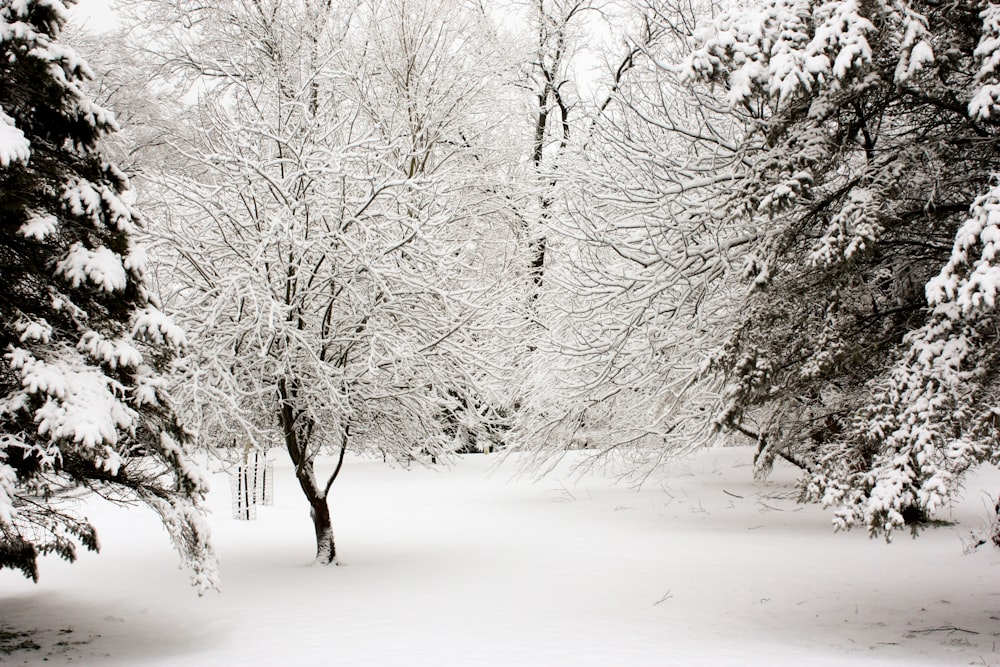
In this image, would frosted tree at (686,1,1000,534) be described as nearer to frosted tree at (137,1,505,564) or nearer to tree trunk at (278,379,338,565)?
frosted tree at (137,1,505,564)

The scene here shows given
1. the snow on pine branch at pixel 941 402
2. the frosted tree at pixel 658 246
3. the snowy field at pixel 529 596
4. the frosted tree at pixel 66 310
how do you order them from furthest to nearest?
the frosted tree at pixel 658 246
the snowy field at pixel 529 596
the frosted tree at pixel 66 310
the snow on pine branch at pixel 941 402

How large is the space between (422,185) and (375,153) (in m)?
0.86

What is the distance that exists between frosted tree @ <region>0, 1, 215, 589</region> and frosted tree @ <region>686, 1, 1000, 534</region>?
4.73 metres

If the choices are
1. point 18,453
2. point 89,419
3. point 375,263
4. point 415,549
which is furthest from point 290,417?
point 89,419

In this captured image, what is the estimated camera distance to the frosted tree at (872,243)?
598 cm

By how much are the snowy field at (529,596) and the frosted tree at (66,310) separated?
4.51ft

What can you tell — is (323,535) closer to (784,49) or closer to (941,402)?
(941,402)

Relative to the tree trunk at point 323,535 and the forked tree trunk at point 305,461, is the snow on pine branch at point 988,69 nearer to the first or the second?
the forked tree trunk at point 305,461

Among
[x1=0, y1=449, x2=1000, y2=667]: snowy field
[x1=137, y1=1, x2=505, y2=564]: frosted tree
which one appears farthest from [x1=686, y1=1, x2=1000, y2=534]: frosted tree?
[x1=137, y1=1, x2=505, y2=564]: frosted tree

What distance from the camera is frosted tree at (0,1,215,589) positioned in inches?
241

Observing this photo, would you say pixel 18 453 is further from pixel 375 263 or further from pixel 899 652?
pixel 899 652

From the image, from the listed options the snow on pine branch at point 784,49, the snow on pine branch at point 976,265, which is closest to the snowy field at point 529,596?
the snow on pine branch at point 976,265

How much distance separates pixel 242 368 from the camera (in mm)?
10172

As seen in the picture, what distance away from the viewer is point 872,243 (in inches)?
251
